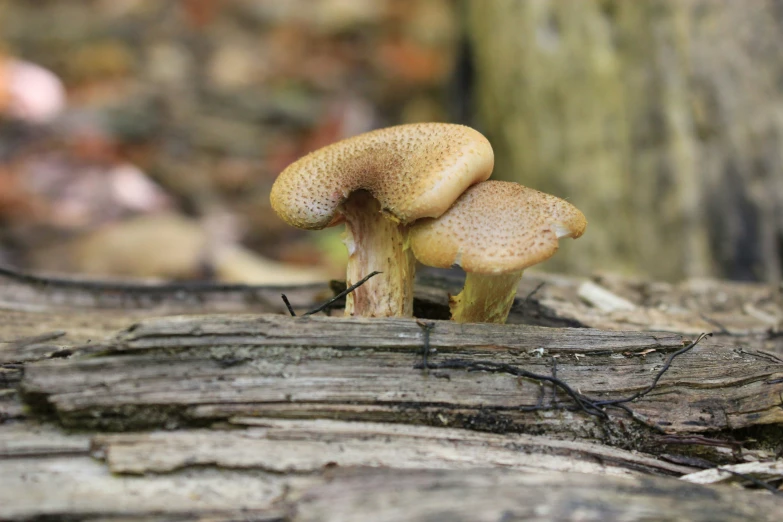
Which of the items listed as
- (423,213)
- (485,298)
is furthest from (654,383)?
(423,213)

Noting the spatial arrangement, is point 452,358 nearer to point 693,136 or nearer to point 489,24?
point 693,136

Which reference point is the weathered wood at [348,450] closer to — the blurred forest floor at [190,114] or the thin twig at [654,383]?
the thin twig at [654,383]

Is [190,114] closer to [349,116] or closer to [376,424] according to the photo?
[349,116]

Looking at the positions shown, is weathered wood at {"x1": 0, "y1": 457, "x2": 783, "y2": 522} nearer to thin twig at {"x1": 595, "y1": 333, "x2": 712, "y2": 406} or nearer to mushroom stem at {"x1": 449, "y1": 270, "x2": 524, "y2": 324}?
thin twig at {"x1": 595, "y1": 333, "x2": 712, "y2": 406}

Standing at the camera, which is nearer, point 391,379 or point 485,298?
point 391,379

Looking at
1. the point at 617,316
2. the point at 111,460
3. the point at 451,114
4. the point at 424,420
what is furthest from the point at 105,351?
the point at 451,114
